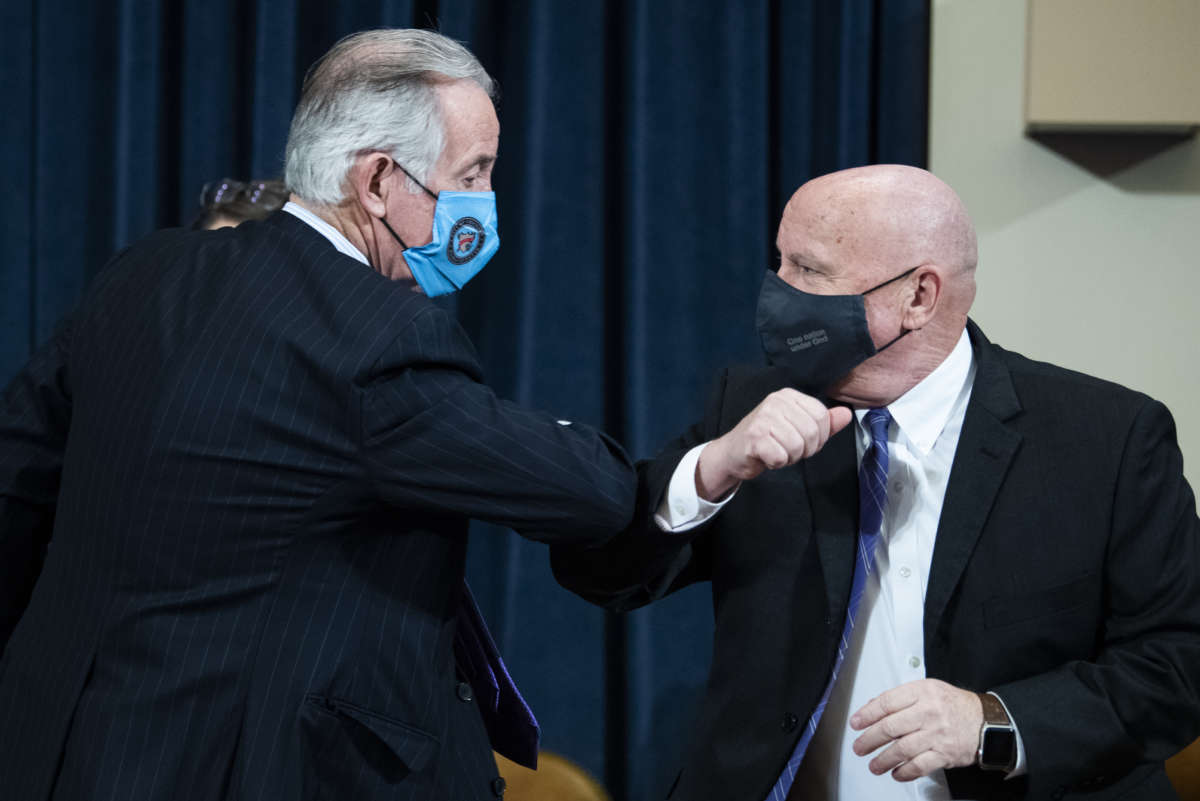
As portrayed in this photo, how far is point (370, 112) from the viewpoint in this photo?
1618mm

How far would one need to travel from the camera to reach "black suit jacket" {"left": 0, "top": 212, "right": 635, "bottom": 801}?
138 centimetres

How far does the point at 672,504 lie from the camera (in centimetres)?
168

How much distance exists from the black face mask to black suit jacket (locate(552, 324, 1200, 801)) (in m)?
0.16

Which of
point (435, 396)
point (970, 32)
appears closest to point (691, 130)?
point (970, 32)

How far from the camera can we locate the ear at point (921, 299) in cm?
186

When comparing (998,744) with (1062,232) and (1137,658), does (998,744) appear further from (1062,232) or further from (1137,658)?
(1062,232)

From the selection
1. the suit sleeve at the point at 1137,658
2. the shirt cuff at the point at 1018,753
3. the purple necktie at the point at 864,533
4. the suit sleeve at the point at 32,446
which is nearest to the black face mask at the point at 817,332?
the purple necktie at the point at 864,533

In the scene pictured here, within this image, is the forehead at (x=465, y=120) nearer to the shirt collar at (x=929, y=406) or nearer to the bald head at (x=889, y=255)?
the bald head at (x=889, y=255)

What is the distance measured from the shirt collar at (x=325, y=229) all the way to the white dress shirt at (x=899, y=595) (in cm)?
87

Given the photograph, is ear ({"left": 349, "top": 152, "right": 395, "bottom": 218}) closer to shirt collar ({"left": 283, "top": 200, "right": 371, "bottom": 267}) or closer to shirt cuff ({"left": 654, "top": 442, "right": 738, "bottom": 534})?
shirt collar ({"left": 283, "top": 200, "right": 371, "bottom": 267})

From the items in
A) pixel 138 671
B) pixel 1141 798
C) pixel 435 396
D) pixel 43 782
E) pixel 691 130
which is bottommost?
pixel 1141 798

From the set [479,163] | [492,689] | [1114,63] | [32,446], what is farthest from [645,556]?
[1114,63]

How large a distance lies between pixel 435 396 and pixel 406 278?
0.42 m

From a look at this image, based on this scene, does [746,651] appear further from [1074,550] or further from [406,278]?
[406,278]
